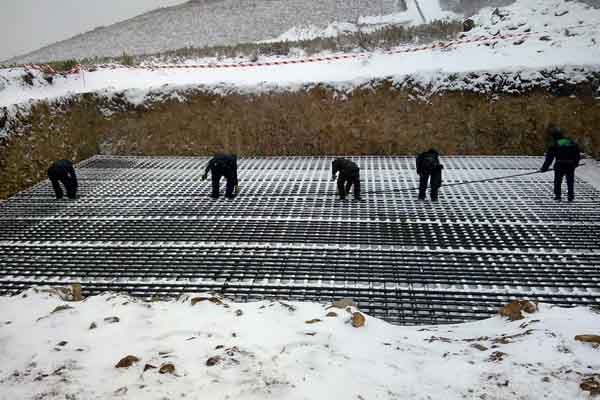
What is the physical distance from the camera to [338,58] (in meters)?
11.5

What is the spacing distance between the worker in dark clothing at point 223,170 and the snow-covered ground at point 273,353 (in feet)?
11.7

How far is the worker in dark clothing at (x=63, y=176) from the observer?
7.36m

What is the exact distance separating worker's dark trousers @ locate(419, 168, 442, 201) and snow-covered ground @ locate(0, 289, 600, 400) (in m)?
3.37

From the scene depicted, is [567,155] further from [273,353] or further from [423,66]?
[273,353]

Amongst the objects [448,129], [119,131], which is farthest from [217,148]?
[448,129]

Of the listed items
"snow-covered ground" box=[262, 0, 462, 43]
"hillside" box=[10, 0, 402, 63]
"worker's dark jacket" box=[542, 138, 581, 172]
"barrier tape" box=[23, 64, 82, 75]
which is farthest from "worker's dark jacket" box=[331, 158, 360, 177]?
"hillside" box=[10, 0, 402, 63]

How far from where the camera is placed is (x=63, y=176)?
24.3 feet

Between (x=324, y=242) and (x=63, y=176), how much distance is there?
456cm

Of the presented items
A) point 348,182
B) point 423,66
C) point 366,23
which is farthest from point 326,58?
point 366,23

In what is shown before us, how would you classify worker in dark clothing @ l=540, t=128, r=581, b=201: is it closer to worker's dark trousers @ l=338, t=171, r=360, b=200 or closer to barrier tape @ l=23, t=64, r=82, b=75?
worker's dark trousers @ l=338, t=171, r=360, b=200

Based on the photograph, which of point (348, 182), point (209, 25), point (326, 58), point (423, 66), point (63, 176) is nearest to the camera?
point (348, 182)

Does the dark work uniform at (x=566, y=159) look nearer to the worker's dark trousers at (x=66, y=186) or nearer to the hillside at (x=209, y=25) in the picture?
the worker's dark trousers at (x=66, y=186)

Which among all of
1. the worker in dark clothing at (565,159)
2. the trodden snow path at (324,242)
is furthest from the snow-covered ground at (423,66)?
the worker in dark clothing at (565,159)

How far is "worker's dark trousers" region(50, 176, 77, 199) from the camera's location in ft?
24.4
